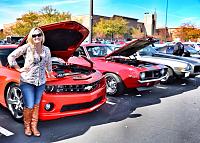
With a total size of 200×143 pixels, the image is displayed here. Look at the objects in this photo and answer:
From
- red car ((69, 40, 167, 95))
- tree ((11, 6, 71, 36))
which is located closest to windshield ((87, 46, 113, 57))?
red car ((69, 40, 167, 95))

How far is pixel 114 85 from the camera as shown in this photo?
6793 mm

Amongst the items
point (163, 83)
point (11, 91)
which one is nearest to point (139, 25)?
point (163, 83)

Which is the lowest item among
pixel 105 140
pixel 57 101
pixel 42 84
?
pixel 105 140

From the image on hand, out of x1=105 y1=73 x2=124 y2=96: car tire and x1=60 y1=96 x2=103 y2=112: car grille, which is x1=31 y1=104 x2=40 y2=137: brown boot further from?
x1=105 y1=73 x2=124 y2=96: car tire

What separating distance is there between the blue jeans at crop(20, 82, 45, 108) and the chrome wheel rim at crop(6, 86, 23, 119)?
72cm

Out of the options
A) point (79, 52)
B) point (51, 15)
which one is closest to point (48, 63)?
point (79, 52)

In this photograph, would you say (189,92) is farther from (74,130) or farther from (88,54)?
(74,130)

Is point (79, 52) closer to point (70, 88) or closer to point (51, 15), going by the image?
point (70, 88)

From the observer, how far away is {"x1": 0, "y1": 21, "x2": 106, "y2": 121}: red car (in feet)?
14.0

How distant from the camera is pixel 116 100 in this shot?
21.4ft

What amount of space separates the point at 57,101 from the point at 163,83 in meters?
5.67

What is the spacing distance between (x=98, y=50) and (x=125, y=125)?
12.2ft

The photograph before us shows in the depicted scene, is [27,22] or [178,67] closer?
[178,67]

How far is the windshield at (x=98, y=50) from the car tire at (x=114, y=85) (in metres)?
1.19
